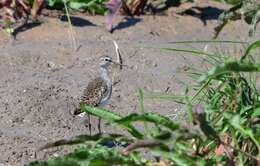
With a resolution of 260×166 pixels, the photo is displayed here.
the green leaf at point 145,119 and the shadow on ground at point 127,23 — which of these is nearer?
the green leaf at point 145,119

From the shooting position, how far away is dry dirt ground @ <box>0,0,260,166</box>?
6691mm

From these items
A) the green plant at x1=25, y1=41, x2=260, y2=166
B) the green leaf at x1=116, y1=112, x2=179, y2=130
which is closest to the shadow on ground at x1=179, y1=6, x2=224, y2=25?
the green plant at x1=25, y1=41, x2=260, y2=166

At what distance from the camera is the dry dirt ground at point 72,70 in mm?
6691

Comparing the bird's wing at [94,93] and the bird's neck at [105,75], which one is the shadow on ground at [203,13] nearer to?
the bird's neck at [105,75]

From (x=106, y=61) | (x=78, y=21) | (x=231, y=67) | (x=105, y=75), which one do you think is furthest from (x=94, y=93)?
(x=231, y=67)

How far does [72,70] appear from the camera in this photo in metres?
8.12

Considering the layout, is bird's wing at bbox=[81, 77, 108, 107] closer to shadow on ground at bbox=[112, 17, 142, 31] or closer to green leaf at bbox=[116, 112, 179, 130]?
shadow on ground at bbox=[112, 17, 142, 31]

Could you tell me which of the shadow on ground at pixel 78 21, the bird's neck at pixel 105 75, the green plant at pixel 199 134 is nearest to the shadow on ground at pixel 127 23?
the shadow on ground at pixel 78 21

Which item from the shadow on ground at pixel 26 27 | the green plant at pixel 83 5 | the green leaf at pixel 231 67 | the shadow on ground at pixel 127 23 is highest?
the green leaf at pixel 231 67

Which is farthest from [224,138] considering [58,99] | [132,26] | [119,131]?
[132,26]

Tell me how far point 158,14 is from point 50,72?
2.24 m

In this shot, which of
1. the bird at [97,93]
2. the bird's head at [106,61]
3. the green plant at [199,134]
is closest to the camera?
the green plant at [199,134]

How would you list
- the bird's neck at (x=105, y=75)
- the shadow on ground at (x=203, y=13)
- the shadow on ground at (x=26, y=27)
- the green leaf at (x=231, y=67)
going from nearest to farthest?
1. the green leaf at (x=231, y=67)
2. the bird's neck at (x=105, y=75)
3. the shadow on ground at (x=26, y=27)
4. the shadow on ground at (x=203, y=13)

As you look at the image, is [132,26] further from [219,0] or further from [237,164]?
[237,164]
